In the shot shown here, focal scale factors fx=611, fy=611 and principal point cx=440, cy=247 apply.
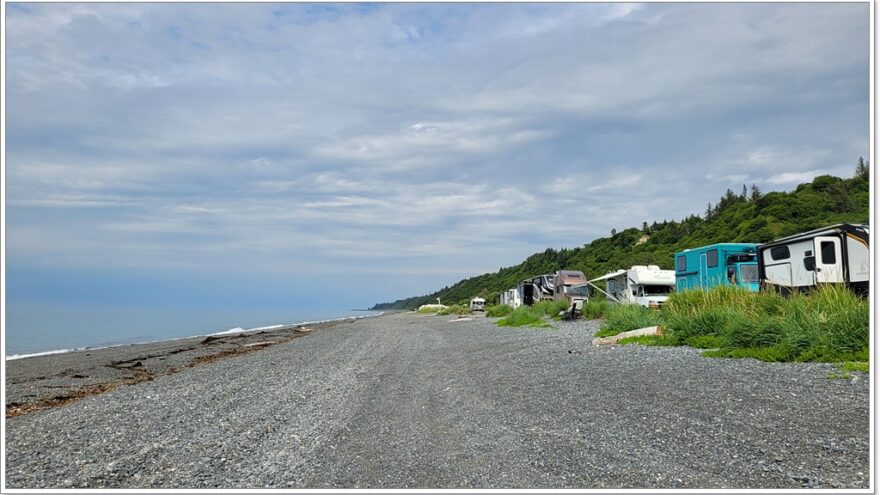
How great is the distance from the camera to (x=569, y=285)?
3734cm

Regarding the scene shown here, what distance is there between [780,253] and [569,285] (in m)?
19.2

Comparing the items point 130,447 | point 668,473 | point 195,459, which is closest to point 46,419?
point 130,447

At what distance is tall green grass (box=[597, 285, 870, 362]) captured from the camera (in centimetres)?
886

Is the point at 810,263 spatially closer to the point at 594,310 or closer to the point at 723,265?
the point at 723,265

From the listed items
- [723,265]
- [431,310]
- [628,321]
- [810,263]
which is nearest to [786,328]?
[628,321]

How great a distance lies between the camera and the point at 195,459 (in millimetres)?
6199

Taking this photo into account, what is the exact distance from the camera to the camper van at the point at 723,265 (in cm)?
2173

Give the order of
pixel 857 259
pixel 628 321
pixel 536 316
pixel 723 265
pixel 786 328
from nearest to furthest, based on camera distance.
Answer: pixel 786 328 < pixel 628 321 < pixel 857 259 < pixel 723 265 < pixel 536 316

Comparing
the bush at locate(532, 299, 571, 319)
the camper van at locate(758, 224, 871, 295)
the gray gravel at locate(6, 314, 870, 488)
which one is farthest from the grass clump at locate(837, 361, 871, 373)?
the bush at locate(532, 299, 571, 319)

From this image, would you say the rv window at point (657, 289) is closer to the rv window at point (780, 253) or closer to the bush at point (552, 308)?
the bush at point (552, 308)

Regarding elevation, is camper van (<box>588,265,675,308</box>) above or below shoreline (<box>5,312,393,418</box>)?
above

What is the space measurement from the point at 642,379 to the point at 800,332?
2960mm

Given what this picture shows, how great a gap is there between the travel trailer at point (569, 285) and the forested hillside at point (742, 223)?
38.1 ft

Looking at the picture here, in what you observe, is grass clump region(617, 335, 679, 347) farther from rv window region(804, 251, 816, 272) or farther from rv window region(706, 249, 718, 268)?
rv window region(706, 249, 718, 268)
